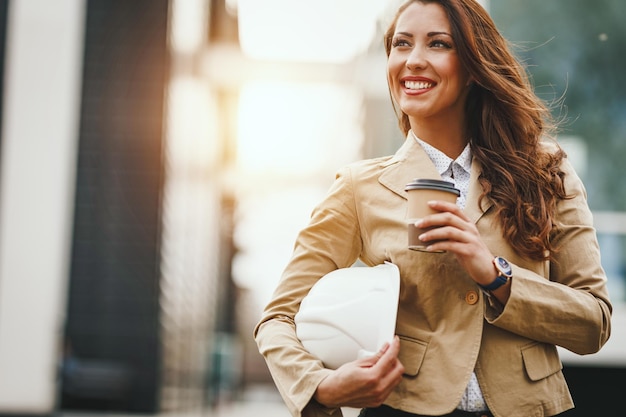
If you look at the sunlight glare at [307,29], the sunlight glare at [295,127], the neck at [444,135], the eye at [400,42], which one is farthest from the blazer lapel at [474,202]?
the sunlight glare at [295,127]

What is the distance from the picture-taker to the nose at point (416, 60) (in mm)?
2111

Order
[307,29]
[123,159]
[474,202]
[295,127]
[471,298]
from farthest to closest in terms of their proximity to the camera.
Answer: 1. [295,127]
2. [123,159]
3. [307,29]
4. [474,202]
5. [471,298]

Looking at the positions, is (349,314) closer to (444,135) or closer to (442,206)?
(442,206)

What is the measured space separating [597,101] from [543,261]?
469 centimetres

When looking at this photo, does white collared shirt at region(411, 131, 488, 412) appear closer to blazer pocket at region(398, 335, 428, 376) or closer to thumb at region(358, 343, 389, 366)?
blazer pocket at region(398, 335, 428, 376)

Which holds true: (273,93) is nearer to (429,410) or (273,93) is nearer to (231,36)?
(231,36)

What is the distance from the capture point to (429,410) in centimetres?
192

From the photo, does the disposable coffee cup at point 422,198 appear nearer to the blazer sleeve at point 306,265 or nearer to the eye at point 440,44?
the blazer sleeve at point 306,265

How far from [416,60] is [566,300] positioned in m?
0.73

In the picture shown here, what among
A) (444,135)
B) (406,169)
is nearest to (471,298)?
(406,169)

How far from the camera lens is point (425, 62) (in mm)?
2117

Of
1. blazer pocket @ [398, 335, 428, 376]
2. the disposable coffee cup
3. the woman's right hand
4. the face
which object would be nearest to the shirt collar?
the face

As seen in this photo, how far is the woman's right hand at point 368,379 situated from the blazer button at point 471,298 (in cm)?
26

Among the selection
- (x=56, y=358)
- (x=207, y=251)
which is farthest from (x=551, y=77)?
(x=207, y=251)
